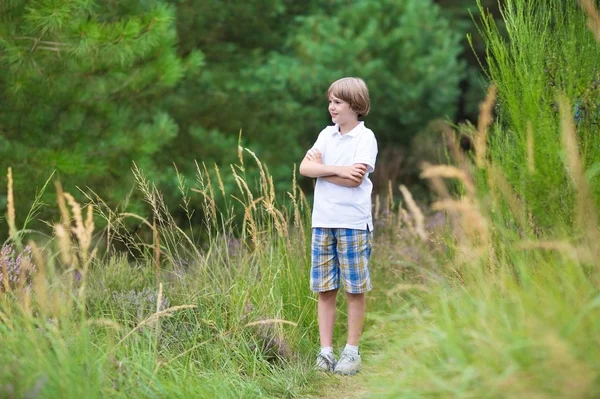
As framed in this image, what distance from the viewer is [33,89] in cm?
663

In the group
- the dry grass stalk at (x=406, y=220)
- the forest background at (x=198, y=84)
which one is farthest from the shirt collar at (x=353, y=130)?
the forest background at (x=198, y=84)

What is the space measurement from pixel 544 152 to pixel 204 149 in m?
6.88

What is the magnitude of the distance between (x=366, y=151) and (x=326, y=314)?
2.94 ft

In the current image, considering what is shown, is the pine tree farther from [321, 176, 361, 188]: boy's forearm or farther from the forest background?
[321, 176, 361, 188]: boy's forearm

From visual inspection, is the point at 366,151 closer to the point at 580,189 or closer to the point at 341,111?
the point at 341,111

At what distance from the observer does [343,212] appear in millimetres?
4062

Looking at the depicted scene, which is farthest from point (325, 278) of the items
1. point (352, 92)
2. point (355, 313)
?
point (352, 92)

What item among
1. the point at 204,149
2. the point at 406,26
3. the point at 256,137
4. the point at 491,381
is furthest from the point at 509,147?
the point at 406,26

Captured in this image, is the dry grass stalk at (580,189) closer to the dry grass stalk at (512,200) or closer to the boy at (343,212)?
the dry grass stalk at (512,200)

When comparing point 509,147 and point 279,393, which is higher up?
point 509,147

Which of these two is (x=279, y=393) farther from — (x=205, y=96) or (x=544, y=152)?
(x=205, y=96)

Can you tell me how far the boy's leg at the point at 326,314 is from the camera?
4.23 m

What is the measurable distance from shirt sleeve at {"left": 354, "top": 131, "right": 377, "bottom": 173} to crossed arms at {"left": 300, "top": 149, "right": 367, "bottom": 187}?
1.3 inches

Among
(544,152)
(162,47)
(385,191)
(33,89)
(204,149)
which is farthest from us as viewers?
(385,191)
